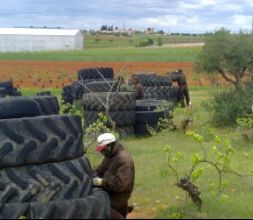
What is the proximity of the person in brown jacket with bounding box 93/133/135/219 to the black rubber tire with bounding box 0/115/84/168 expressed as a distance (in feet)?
3.76

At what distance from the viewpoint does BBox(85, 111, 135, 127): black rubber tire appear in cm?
1802

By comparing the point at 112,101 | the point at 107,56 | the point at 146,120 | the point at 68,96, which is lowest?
the point at 107,56

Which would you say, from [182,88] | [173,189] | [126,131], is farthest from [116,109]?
[182,88]

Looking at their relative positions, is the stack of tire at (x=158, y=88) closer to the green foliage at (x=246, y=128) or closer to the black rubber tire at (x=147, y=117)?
the black rubber tire at (x=147, y=117)

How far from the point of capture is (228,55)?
953 inches

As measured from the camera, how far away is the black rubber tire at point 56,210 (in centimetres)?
652

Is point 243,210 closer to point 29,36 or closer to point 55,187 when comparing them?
point 55,187

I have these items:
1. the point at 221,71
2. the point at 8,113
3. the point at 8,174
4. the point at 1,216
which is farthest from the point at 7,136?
the point at 221,71

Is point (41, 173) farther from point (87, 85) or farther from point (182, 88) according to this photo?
point (182, 88)

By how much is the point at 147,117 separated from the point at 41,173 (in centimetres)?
1186

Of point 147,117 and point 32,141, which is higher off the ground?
point 32,141

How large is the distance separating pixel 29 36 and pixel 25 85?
195 feet

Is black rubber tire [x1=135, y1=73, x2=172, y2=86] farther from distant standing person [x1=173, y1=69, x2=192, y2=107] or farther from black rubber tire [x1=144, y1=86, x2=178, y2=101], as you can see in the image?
distant standing person [x1=173, y1=69, x2=192, y2=107]

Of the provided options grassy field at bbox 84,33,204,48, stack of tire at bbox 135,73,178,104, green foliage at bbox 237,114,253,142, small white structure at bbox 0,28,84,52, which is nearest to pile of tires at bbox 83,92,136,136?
green foliage at bbox 237,114,253,142
